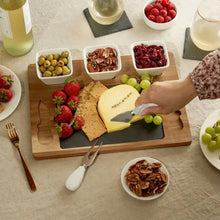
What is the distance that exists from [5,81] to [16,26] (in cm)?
21

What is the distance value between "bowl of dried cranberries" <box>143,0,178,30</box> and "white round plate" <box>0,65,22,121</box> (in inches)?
23.4

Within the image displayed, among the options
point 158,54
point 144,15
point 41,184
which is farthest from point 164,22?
point 41,184

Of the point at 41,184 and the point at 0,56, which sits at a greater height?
the point at 0,56

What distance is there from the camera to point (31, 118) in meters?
1.57

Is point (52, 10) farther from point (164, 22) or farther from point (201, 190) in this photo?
point (201, 190)

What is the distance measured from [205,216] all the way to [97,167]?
0.40 metres

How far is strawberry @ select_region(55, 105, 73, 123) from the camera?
1.53 metres

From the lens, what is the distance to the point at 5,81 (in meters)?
1.61

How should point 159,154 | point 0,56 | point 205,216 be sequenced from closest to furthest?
point 205,216 < point 159,154 < point 0,56

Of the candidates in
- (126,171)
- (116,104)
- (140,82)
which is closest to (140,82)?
(140,82)

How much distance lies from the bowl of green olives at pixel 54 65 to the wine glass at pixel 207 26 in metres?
0.52

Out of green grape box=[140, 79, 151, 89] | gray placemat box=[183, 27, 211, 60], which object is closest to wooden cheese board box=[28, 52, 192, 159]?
green grape box=[140, 79, 151, 89]

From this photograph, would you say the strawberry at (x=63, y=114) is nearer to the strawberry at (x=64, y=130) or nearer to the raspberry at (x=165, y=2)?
the strawberry at (x=64, y=130)

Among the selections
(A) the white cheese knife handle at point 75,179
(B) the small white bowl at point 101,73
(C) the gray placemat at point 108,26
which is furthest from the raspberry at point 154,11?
(A) the white cheese knife handle at point 75,179
